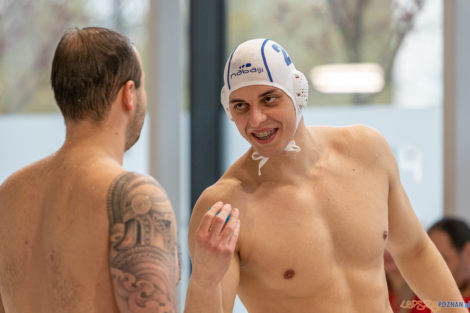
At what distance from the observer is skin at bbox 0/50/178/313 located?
1.65 m

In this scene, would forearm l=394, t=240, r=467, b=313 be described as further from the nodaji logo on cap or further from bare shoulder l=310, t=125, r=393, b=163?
the nodaji logo on cap

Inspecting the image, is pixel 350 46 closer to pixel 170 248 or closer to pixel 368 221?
A: pixel 368 221

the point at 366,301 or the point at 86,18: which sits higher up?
the point at 86,18

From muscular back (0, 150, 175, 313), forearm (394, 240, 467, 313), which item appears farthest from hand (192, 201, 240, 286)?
forearm (394, 240, 467, 313)

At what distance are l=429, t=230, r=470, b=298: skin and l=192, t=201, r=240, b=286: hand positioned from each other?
1.52m

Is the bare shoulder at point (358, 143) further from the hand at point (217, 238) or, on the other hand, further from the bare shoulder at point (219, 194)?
the hand at point (217, 238)

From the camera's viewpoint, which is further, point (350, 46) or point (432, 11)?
point (350, 46)

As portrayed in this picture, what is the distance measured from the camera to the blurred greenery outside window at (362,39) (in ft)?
15.4

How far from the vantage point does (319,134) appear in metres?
2.36

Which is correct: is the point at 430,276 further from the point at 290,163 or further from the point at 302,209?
the point at 290,163

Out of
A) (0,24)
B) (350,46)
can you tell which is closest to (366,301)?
(350,46)

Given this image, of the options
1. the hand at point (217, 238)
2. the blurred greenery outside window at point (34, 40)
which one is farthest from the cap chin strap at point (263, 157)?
the blurred greenery outside window at point (34, 40)

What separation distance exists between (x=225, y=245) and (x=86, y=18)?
4694 millimetres

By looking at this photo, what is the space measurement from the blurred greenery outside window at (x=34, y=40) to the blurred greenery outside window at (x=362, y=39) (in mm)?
1417
